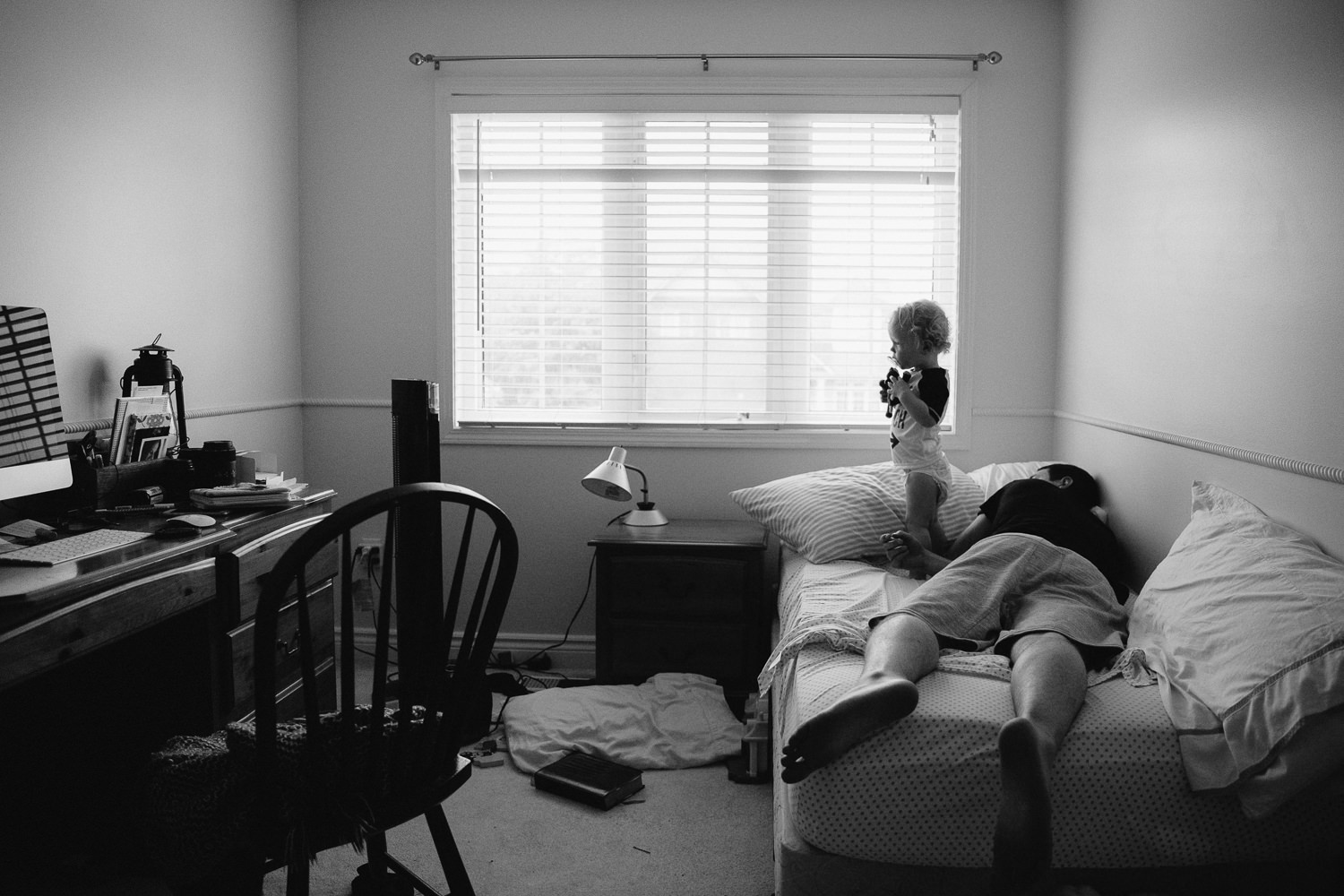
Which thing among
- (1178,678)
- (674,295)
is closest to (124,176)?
(674,295)

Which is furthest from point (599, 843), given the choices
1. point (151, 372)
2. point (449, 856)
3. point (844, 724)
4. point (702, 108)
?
point (702, 108)

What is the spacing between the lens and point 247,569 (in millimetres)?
2109

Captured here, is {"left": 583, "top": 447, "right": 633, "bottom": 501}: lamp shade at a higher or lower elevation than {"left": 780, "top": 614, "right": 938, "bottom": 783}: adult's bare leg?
higher

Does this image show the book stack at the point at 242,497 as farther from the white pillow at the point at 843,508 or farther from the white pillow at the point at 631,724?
the white pillow at the point at 843,508

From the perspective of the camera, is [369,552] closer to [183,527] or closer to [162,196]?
[162,196]

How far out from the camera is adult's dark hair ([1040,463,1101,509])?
9.78 ft

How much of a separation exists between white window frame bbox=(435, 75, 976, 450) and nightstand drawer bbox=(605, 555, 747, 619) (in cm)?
59

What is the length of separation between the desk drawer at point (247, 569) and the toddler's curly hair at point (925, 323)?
5.96ft

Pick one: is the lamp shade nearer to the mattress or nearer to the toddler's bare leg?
the toddler's bare leg

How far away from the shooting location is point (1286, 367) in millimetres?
2109

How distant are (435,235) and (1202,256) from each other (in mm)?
2475

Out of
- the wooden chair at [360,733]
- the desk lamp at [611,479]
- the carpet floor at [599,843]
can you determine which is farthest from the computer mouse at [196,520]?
the desk lamp at [611,479]

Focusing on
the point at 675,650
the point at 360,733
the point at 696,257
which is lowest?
the point at 675,650

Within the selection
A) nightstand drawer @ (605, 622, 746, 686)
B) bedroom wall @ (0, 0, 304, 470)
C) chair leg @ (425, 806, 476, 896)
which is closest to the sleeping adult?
chair leg @ (425, 806, 476, 896)
